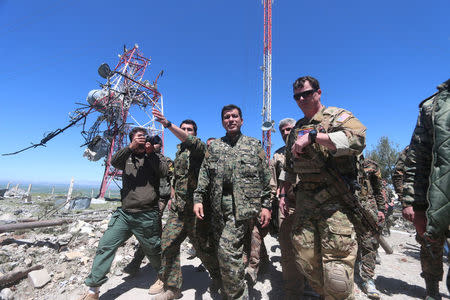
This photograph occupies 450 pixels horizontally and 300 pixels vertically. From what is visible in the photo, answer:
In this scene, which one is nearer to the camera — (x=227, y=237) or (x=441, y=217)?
(x=441, y=217)

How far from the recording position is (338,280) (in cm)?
162

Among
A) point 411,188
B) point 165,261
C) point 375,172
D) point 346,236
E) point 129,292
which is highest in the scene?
point 375,172

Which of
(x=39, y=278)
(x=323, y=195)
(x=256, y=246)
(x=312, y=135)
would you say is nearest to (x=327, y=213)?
(x=323, y=195)

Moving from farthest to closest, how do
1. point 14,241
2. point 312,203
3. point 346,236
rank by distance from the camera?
1. point 14,241
2. point 312,203
3. point 346,236

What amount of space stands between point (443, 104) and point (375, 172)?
289cm

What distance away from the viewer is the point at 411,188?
Answer: 1521mm

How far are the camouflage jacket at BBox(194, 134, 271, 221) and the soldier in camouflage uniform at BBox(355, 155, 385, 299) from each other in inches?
48.5

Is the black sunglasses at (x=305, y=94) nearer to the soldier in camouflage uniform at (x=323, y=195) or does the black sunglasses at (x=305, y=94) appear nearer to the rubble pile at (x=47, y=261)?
the soldier in camouflage uniform at (x=323, y=195)

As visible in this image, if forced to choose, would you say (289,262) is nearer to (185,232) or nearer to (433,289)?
(185,232)

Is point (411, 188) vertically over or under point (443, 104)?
under

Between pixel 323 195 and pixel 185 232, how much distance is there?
6.44 feet

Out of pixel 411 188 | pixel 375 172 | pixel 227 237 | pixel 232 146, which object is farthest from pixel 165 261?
pixel 375 172

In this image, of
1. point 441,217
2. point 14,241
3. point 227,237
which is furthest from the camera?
point 14,241

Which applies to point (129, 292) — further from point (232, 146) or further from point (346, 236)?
point (346, 236)
